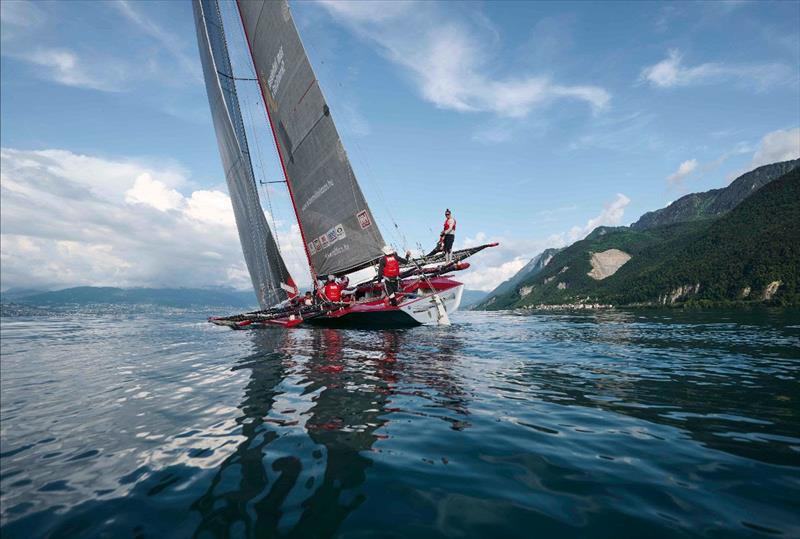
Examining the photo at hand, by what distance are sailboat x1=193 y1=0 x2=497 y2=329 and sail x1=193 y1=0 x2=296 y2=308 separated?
147mm

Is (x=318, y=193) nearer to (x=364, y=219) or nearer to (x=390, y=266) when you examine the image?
(x=364, y=219)

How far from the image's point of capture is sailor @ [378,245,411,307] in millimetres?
24578

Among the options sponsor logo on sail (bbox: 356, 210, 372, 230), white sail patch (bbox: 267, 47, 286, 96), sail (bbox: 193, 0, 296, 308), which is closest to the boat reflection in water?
sponsor logo on sail (bbox: 356, 210, 372, 230)

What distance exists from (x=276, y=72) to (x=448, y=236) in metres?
17.7

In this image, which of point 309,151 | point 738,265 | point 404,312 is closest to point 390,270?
point 404,312

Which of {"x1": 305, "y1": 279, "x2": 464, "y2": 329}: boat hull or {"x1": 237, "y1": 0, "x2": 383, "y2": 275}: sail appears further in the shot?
{"x1": 237, "y1": 0, "x2": 383, "y2": 275}: sail

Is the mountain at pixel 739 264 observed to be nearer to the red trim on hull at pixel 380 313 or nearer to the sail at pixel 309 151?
the red trim on hull at pixel 380 313

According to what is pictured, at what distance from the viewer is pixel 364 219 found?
2628 centimetres

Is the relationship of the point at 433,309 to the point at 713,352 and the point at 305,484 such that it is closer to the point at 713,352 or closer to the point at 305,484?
the point at 713,352

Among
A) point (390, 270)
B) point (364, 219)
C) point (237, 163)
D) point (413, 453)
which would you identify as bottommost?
point (413, 453)

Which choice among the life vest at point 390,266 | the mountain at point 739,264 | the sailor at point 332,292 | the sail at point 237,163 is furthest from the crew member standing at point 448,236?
the mountain at point 739,264

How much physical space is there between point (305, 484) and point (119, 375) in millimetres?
12182

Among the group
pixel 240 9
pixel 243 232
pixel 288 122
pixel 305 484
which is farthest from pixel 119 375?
pixel 240 9

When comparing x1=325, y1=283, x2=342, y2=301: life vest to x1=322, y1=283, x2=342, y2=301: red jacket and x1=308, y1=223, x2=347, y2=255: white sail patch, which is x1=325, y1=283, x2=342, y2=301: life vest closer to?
x1=322, y1=283, x2=342, y2=301: red jacket
